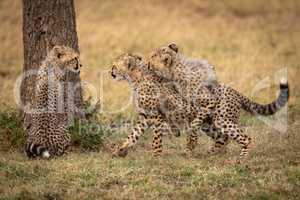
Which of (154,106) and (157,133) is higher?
(154,106)

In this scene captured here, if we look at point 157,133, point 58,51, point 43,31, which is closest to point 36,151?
point 58,51

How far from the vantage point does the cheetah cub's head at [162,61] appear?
717cm

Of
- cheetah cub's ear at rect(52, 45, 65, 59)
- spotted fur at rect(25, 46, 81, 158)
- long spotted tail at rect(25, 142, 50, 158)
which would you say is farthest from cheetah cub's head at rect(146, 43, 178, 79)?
long spotted tail at rect(25, 142, 50, 158)

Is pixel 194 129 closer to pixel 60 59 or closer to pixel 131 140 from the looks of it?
pixel 131 140

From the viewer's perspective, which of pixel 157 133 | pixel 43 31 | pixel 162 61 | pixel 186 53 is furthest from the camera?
pixel 186 53

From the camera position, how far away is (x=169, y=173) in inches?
243

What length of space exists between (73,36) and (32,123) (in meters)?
1.12

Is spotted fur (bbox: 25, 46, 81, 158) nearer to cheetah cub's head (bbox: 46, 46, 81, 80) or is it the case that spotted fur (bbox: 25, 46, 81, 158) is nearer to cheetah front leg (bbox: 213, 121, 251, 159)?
cheetah cub's head (bbox: 46, 46, 81, 80)

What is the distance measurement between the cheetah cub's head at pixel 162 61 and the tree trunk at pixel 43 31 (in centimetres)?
93

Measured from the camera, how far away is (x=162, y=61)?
23.5 feet

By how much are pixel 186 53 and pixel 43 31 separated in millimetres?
5677

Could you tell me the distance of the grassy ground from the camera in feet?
19.2

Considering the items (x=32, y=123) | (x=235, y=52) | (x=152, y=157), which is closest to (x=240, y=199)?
(x=152, y=157)

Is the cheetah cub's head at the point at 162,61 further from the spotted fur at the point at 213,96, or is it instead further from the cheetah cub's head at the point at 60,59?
the cheetah cub's head at the point at 60,59
